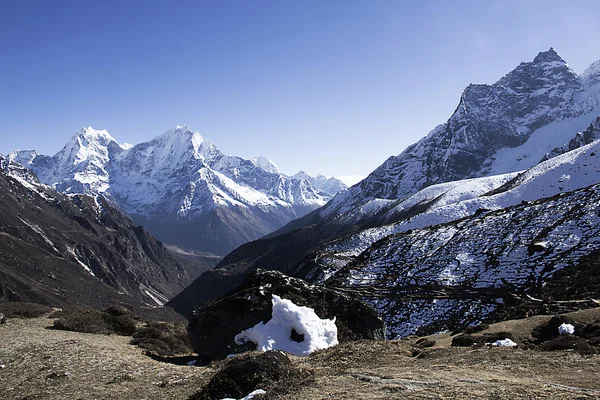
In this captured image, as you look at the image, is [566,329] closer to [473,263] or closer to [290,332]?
[290,332]

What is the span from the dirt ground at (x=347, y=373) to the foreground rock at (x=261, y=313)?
353 cm

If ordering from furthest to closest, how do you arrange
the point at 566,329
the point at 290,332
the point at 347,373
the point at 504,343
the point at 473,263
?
the point at 473,263 < the point at 290,332 < the point at 566,329 < the point at 504,343 < the point at 347,373

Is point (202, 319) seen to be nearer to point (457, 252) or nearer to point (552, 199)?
point (457, 252)

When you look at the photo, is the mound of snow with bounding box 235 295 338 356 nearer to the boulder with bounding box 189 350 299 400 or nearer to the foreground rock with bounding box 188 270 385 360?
the foreground rock with bounding box 188 270 385 360

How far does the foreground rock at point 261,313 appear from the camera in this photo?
995 inches

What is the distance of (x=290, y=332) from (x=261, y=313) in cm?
222

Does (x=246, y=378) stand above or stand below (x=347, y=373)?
above

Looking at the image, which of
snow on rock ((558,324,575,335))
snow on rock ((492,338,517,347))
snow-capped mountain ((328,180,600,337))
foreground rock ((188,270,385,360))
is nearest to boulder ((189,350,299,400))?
foreground rock ((188,270,385,360))

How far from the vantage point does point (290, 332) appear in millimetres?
24859

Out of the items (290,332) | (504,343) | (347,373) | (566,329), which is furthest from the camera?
(290,332)

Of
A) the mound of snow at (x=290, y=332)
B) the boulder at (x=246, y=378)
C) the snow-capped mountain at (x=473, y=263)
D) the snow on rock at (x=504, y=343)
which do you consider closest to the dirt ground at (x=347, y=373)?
the boulder at (x=246, y=378)

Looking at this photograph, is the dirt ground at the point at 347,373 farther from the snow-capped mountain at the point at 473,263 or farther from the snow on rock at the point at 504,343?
the snow-capped mountain at the point at 473,263

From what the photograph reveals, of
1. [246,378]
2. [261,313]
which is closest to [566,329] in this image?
[261,313]

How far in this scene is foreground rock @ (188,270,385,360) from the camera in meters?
25.3
